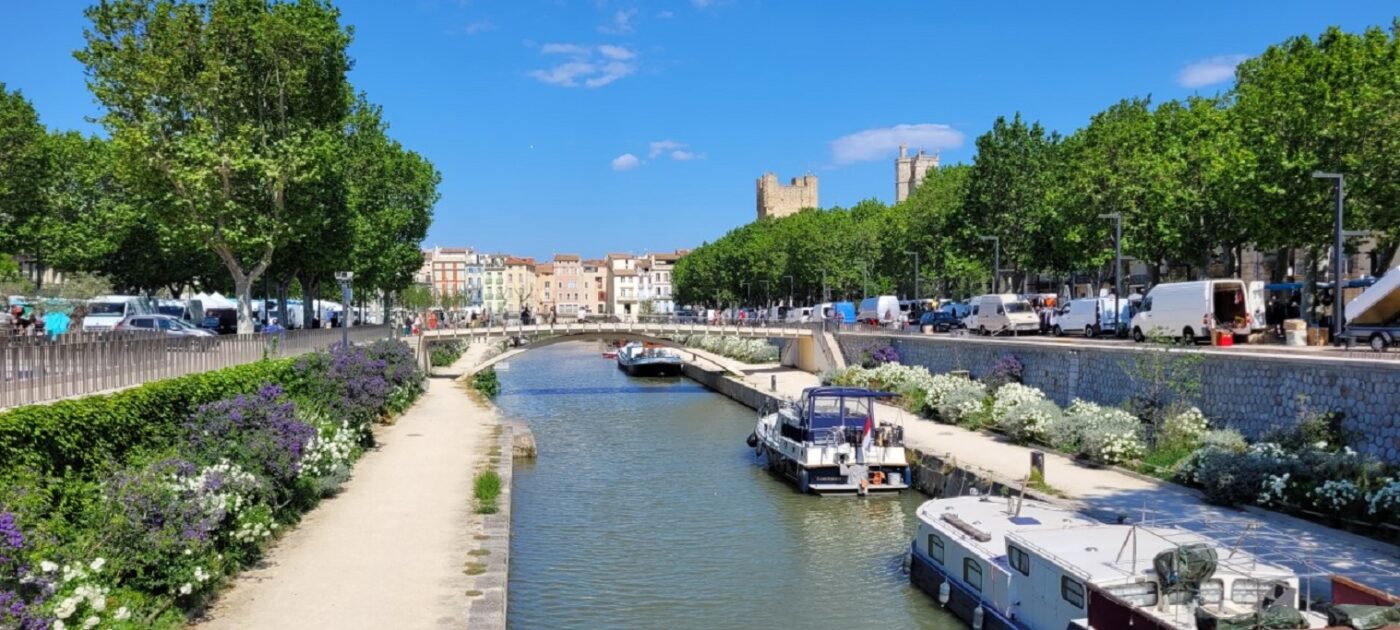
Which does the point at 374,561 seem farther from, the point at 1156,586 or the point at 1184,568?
the point at 1184,568

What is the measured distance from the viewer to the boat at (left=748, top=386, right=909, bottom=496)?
26.8 meters

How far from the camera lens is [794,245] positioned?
103m

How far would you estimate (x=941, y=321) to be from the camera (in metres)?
56.9

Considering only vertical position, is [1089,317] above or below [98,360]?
above

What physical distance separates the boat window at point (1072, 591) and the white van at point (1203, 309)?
20.7 m

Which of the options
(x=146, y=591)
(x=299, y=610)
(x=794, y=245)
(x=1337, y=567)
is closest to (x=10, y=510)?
(x=146, y=591)

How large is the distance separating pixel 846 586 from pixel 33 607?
504 inches

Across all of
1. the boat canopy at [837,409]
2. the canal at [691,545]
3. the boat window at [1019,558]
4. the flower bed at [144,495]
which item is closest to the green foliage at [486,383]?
the canal at [691,545]

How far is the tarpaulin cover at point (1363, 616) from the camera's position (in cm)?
1042

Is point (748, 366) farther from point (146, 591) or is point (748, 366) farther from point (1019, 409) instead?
point (146, 591)

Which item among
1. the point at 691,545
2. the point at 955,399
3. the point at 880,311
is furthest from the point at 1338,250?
the point at 880,311

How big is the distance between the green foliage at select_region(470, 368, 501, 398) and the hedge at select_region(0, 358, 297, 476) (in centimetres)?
3434

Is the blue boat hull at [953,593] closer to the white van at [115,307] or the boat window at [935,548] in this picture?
the boat window at [935,548]

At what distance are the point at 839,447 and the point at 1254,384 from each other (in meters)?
10.0
